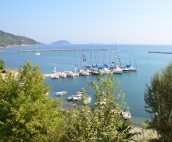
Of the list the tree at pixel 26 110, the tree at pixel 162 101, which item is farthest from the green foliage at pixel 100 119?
the tree at pixel 162 101

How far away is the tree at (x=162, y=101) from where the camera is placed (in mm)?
18641

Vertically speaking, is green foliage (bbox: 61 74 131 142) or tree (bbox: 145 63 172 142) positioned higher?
green foliage (bbox: 61 74 131 142)

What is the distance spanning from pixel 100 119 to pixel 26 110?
10.6 metres

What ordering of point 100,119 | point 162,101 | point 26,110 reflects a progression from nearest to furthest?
point 100,119, point 26,110, point 162,101

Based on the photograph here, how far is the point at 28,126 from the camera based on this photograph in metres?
18.4

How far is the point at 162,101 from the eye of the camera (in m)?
20.2

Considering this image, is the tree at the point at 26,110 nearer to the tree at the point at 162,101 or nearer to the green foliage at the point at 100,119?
the tree at the point at 162,101

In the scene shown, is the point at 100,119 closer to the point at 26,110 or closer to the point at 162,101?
the point at 26,110

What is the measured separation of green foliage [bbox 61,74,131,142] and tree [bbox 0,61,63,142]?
7.53 meters

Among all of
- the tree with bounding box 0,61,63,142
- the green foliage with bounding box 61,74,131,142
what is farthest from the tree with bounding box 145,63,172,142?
the green foliage with bounding box 61,74,131,142

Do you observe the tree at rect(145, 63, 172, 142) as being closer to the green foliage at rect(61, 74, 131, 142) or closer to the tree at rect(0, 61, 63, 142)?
the tree at rect(0, 61, 63, 142)

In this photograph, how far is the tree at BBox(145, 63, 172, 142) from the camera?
61.2 feet

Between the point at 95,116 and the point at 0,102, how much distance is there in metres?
11.8

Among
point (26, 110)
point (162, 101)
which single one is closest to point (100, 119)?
point (26, 110)
